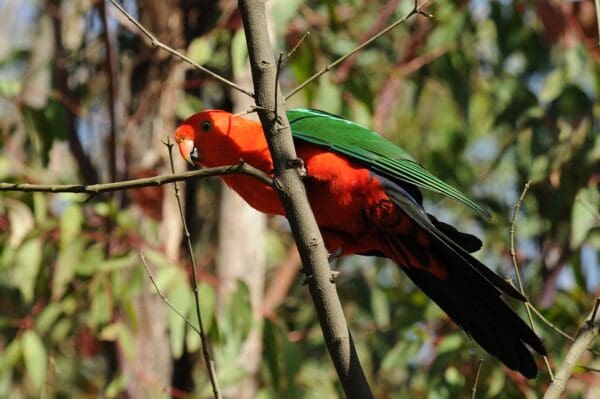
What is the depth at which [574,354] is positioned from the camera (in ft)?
8.41

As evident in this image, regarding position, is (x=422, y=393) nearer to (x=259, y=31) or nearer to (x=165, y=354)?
(x=165, y=354)

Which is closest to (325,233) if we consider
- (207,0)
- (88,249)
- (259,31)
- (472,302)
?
(472,302)

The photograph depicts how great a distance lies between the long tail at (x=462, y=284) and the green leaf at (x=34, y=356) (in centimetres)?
181

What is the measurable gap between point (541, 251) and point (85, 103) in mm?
2810

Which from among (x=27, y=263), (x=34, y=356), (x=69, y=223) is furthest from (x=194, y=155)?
(x=34, y=356)

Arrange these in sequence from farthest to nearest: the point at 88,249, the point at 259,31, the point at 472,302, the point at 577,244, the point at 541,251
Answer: the point at 541,251 → the point at 88,249 → the point at 577,244 → the point at 472,302 → the point at 259,31

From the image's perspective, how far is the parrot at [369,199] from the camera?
306 centimetres

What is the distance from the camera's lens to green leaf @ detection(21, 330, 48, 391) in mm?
4242

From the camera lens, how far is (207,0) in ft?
17.3

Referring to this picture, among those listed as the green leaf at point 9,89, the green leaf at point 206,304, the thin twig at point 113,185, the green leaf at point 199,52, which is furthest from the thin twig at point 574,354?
the green leaf at point 9,89

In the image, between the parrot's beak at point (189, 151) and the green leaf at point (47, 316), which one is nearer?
the parrot's beak at point (189, 151)

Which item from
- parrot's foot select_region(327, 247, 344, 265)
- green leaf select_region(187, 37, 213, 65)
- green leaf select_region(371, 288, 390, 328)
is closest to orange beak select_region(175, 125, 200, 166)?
parrot's foot select_region(327, 247, 344, 265)

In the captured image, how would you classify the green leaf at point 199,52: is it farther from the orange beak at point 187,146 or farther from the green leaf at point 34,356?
the green leaf at point 34,356

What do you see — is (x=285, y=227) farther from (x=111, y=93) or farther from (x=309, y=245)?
(x=309, y=245)
